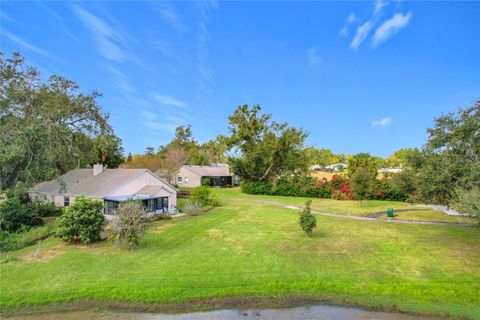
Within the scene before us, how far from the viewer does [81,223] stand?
17.3m

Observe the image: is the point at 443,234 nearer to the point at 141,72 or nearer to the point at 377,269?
the point at 377,269

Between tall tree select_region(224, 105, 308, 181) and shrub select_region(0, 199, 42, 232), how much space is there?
1237 inches

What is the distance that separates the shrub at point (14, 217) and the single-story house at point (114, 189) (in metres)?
3.40

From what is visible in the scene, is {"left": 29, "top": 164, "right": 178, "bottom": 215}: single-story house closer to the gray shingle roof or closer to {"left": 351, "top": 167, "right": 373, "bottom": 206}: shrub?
the gray shingle roof

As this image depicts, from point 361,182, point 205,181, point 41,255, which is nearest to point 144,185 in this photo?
point 41,255

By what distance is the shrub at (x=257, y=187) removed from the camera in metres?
45.6

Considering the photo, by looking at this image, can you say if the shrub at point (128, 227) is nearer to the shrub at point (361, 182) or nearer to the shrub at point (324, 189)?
the shrub at point (361, 182)

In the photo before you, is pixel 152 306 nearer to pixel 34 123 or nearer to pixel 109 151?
pixel 34 123

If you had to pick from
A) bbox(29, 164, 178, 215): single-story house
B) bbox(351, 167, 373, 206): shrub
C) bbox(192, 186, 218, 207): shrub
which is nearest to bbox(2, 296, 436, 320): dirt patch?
bbox(29, 164, 178, 215): single-story house

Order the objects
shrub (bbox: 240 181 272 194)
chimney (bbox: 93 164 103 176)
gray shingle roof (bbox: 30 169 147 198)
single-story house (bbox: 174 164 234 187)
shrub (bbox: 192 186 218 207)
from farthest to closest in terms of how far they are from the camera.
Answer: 1. single-story house (bbox: 174 164 234 187)
2. shrub (bbox: 240 181 272 194)
3. shrub (bbox: 192 186 218 207)
4. chimney (bbox: 93 164 103 176)
5. gray shingle roof (bbox: 30 169 147 198)

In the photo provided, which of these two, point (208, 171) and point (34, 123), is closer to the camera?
point (34, 123)

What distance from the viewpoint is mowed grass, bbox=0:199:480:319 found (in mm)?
11156

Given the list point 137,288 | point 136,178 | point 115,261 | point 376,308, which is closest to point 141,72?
point 136,178

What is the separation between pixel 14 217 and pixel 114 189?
22.7 feet
